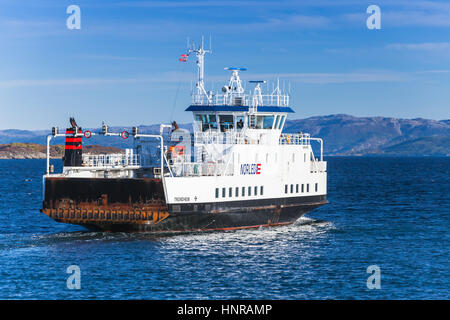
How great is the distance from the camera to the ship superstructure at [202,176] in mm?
41469

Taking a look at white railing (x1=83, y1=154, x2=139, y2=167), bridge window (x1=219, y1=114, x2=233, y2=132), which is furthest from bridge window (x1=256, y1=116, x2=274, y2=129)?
white railing (x1=83, y1=154, x2=139, y2=167)

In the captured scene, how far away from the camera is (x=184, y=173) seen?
44281 millimetres

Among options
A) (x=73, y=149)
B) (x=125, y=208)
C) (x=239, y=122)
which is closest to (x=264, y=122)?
(x=239, y=122)

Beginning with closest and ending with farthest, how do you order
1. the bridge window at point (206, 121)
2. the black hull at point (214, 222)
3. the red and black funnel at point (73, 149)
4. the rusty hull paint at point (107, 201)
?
the rusty hull paint at point (107, 201)
the black hull at point (214, 222)
the red and black funnel at point (73, 149)
the bridge window at point (206, 121)

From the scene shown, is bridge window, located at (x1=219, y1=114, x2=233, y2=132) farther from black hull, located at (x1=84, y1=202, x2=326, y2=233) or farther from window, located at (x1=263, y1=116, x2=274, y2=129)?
black hull, located at (x1=84, y1=202, x2=326, y2=233)

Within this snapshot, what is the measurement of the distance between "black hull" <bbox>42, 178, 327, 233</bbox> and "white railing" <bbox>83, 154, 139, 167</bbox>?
14.6 feet

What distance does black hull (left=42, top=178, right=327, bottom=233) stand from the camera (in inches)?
1622

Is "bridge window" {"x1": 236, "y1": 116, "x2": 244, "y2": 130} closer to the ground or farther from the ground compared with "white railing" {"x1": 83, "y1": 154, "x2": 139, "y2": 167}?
farther from the ground

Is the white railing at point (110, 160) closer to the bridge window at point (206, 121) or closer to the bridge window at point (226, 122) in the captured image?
the bridge window at point (206, 121)
